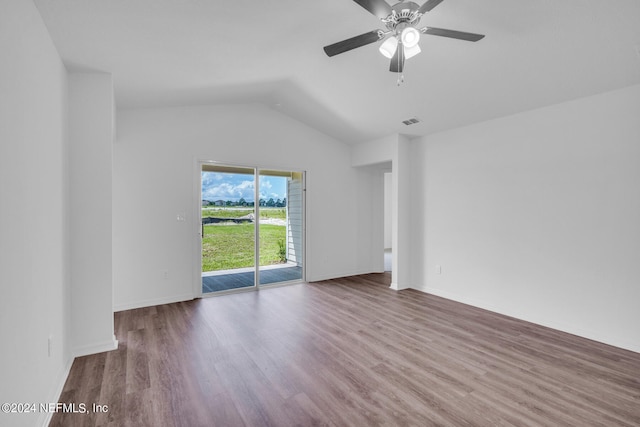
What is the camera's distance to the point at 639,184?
293cm

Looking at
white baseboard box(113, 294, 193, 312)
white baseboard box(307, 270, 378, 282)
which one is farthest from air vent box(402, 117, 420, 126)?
white baseboard box(113, 294, 193, 312)

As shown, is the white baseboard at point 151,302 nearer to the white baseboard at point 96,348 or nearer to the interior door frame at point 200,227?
the interior door frame at point 200,227

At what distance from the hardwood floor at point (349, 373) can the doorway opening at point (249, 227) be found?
4.00ft

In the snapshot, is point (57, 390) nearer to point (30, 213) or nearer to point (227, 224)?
point (30, 213)

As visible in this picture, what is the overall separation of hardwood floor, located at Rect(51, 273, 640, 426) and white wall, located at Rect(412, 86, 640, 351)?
16.4 inches

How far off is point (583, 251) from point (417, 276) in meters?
2.33

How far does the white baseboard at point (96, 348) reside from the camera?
2.81 metres

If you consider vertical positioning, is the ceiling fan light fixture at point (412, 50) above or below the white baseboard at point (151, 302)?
above

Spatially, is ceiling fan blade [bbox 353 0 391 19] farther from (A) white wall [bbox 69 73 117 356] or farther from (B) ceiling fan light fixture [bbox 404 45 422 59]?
(A) white wall [bbox 69 73 117 356]

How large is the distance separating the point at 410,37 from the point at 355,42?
40 centimetres

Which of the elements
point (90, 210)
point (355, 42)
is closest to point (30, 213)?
point (90, 210)

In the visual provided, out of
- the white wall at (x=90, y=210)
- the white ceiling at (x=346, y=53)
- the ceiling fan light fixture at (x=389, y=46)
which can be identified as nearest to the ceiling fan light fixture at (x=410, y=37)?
the ceiling fan light fixture at (x=389, y=46)

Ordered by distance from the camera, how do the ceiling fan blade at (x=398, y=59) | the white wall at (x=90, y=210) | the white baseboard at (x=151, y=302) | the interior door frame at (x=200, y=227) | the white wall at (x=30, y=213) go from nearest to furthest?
the white wall at (x=30, y=213) → the ceiling fan blade at (x=398, y=59) → the white wall at (x=90, y=210) → the white baseboard at (x=151, y=302) → the interior door frame at (x=200, y=227)

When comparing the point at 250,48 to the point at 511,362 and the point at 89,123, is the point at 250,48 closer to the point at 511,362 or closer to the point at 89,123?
the point at 89,123
